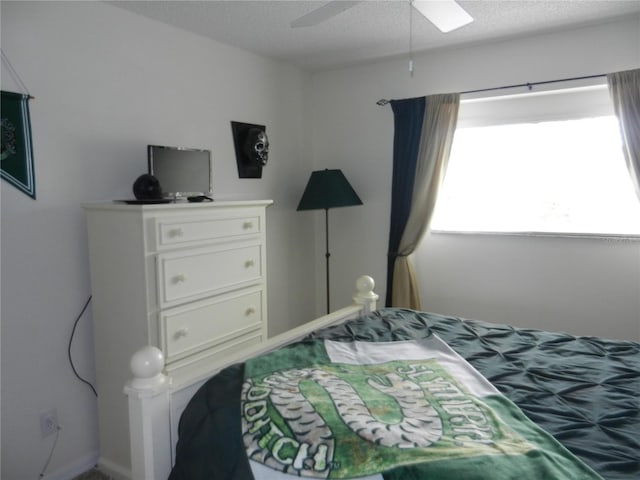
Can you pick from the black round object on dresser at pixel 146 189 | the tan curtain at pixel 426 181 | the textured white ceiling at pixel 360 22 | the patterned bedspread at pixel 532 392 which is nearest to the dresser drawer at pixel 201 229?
the black round object on dresser at pixel 146 189

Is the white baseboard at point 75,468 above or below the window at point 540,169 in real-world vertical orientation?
below

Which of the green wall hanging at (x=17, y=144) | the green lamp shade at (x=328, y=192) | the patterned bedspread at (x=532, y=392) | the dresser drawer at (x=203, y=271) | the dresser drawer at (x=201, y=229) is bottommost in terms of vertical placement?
the patterned bedspread at (x=532, y=392)

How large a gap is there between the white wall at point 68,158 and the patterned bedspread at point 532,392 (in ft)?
3.74

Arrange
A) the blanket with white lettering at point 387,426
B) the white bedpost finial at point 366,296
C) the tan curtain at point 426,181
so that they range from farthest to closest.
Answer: the tan curtain at point 426,181 → the white bedpost finial at point 366,296 → the blanket with white lettering at point 387,426

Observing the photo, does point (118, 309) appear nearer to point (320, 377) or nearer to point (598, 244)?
point (320, 377)

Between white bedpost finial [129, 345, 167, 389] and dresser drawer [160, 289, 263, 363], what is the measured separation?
0.84 meters

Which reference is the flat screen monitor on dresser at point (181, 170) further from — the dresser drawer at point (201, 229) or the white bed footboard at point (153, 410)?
the white bed footboard at point (153, 410)

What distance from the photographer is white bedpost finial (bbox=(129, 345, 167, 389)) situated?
138 cm

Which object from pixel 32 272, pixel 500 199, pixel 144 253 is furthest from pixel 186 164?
pixel 500 199

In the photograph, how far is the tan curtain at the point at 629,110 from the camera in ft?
9.01

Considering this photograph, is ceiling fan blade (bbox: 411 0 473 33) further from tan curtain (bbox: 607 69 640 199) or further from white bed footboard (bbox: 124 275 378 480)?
white bed footboard (bbox: 124 275 378 480)

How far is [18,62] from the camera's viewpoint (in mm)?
2135

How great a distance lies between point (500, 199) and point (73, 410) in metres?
2.97

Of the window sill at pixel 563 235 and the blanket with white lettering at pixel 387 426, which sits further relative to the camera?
the window sill at pixel 563 235
